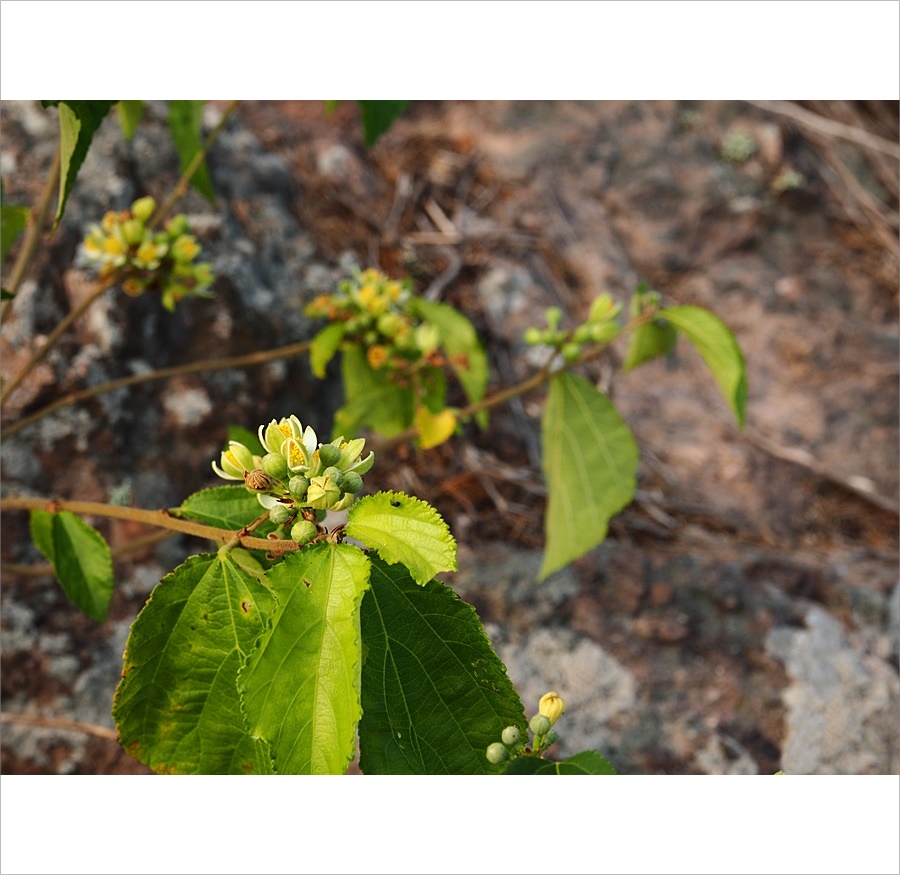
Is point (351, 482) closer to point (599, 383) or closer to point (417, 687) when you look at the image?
point (417, 687)

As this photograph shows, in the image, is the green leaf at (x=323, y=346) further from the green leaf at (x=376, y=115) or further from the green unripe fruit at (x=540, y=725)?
the green unripe fruit at (x=540, y=725)

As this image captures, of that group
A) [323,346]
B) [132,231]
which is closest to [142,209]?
[132,231]

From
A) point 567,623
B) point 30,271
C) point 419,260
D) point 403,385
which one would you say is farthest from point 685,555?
point 30,271

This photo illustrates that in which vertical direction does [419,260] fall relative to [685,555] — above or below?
above

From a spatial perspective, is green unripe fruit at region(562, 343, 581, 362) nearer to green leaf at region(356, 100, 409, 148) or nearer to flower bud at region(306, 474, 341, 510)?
green leaf at region(356, 100, 409, 148)

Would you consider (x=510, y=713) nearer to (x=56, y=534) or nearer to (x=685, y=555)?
(x=56, y=534)

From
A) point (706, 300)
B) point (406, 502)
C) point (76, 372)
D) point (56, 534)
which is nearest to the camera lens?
point (406, 502)

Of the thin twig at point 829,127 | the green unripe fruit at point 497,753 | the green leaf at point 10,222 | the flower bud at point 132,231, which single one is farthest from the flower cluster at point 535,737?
the thin twig at point 829,127
